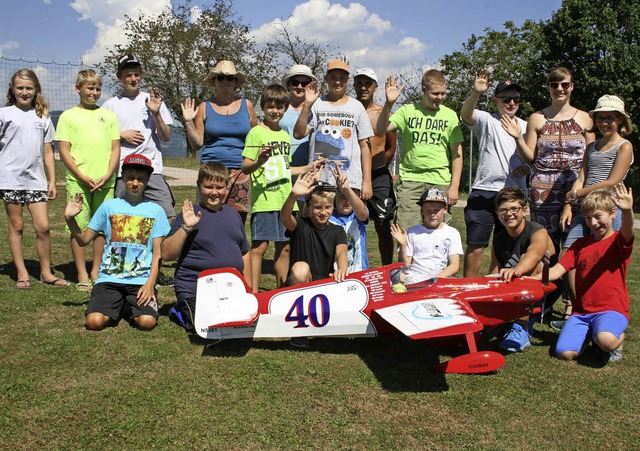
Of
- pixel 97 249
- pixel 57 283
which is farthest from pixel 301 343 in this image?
pixel 57 283

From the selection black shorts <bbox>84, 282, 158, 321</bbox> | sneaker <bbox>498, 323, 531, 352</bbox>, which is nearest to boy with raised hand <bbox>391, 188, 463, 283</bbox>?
sneaker <bbox>498, 323, 531, 352</bbox>

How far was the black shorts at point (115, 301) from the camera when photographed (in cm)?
528

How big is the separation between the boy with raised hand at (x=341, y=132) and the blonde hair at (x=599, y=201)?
7.17ft

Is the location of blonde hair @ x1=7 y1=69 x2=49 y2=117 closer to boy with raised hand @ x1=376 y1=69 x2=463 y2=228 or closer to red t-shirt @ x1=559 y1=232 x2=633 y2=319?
boy with raised hand @ x1=376 y1=69 x2=463 y2=228

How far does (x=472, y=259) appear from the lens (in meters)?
6.12

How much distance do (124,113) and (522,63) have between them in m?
35.3

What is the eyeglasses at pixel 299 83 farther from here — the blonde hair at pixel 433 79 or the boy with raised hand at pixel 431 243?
the boy with raised hand at pixel 431 243

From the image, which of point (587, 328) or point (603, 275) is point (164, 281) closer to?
point (587, 328)

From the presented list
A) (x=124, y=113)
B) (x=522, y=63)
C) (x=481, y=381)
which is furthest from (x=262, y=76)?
(x=481, y=381)

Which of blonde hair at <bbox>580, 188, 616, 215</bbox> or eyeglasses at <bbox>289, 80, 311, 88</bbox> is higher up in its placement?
eyeglasses at <bbox>289, 80, 311, 88</bbox>

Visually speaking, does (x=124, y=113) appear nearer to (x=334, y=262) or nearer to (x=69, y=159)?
(x=69, y=159)

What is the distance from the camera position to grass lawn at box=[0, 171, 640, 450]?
339 centimetres

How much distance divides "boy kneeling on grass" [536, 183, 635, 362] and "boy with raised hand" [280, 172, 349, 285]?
1.92 m

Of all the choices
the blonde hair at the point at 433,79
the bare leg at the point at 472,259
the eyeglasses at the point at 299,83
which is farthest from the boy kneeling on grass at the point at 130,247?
the bare leg at the point at 472,259
